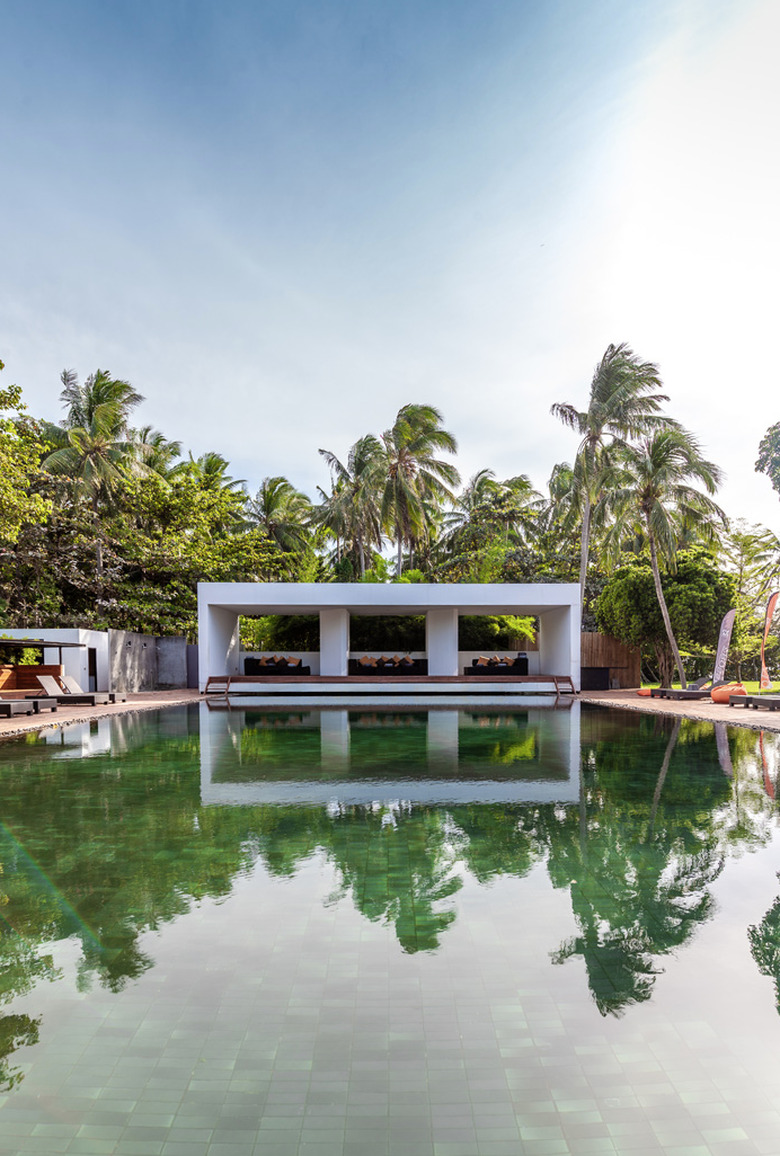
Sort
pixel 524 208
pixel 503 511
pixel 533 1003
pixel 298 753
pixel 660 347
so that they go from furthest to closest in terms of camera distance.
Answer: pixel 503 511, pixel 660 347, pixel 524 208, pixel 298 753, pixel 533 1003

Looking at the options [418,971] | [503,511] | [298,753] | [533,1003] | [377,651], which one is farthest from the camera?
[503,511]

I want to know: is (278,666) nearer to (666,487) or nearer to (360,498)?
(360,498)

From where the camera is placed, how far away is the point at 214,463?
101 ft

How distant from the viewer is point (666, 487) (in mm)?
20281

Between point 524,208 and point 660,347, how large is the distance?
11.3 metres

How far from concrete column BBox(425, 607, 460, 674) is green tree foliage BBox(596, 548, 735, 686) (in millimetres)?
5992

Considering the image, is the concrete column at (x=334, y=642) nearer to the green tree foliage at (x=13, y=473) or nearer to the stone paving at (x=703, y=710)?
the stone paving at (x=703, y=710)

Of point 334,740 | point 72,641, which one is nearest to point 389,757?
point 334,740

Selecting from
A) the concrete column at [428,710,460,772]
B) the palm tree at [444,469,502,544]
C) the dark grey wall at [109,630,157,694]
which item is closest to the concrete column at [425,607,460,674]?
the concrete column at [428,710,460,772]

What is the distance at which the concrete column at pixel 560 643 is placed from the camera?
64.5ft

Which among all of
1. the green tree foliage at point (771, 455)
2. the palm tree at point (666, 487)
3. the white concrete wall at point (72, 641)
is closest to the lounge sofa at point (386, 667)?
the white concrete wall at point (72, 641)

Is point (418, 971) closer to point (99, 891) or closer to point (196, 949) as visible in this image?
point (196, 949)

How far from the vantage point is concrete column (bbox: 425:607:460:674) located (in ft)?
69.3

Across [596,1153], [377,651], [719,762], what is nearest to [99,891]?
[596,1153]
